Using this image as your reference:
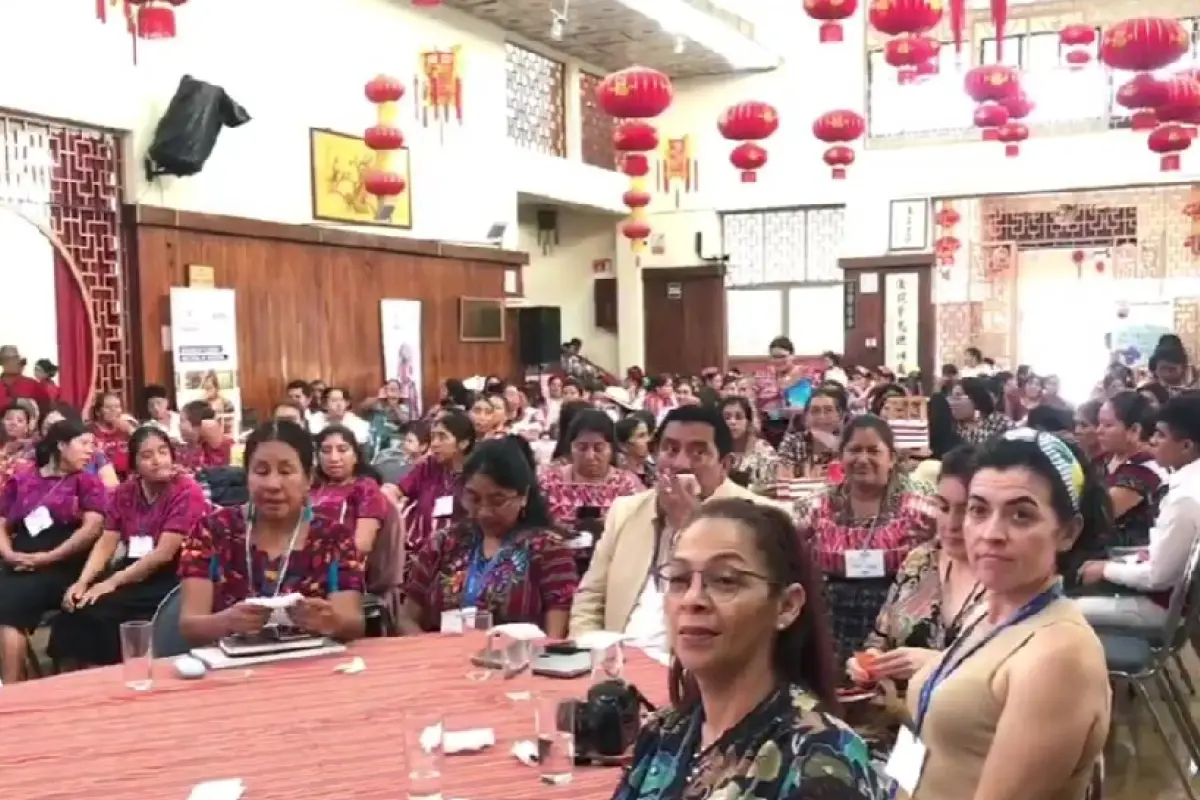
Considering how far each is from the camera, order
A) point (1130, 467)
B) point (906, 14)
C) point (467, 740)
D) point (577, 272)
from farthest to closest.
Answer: point (577, 272)
point (906, 14)
point (1130, 467)
point (467, 740)

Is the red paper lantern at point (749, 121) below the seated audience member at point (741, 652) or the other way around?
the other way around

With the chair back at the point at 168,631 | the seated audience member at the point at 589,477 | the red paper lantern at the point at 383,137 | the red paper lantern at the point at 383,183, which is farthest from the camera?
the red paper lantern at the point at 383,183

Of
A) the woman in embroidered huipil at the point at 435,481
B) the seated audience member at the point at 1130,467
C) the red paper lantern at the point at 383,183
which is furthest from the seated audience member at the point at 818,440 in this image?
the red paper lantern at the point at 383,183

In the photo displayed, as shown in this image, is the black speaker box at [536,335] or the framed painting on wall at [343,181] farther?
the black speaker box at [536,335]

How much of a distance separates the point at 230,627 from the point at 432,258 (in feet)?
34.5

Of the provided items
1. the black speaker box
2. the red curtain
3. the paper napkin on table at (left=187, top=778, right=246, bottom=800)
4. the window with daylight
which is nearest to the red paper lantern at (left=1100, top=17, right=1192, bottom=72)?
the paper napkin on table at (left=187, top=778, right=246, bottom=800)

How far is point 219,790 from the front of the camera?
2.14 m

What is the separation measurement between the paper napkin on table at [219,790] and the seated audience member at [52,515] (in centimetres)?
358

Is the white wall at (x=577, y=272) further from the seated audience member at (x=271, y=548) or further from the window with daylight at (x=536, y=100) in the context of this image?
the seated audience member at (x=271, y=548)

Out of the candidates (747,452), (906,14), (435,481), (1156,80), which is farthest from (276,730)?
(1156,80)

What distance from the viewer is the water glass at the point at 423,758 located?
2.10 metres

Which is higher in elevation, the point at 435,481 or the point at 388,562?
the point at 435,481

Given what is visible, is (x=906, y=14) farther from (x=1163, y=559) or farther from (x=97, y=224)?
(x=97, y=224)

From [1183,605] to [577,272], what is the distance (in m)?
14.5
